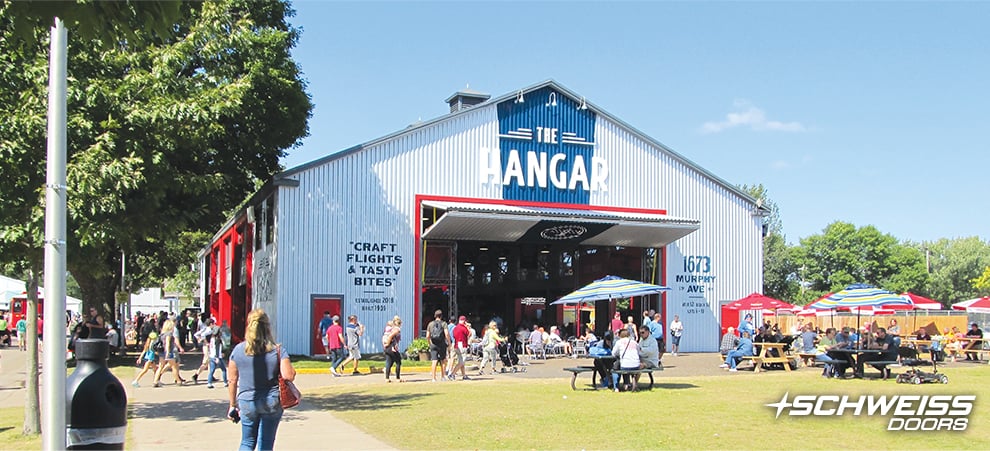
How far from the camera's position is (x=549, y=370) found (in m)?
23.8

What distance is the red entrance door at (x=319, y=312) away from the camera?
87.9 feet

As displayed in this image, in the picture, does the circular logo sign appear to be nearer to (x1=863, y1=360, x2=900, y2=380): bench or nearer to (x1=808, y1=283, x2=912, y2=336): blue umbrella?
(x1=808, y1=283, x2=912, y2=336): blue umbrella

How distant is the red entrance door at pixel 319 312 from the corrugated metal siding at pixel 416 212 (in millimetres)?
200

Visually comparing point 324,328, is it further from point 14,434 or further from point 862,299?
point 862,299

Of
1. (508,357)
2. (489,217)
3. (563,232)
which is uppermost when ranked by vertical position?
(489,217)

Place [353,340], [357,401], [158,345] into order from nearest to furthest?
1. [357,401]
2. [158,345]
3. [353,340]

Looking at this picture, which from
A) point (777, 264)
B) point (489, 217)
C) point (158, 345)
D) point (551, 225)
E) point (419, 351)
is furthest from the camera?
point (777, 264)

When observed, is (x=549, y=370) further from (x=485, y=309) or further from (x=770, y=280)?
(x=770, y=280)

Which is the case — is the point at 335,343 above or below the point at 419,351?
above

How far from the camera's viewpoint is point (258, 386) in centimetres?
772

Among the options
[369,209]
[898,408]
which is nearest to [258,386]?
[898,408]

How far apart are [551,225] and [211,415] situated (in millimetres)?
16957

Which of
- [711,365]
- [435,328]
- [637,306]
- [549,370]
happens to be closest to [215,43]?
[435,328]

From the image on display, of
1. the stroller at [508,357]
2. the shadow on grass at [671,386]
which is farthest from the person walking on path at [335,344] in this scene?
the shadow on grass at [671,386]
